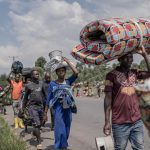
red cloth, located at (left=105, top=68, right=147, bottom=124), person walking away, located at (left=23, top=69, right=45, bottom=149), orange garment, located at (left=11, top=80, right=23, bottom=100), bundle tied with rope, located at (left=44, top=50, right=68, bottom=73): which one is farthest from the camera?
orange garment, located at (left=11, top=80, right=23, bottom=100)

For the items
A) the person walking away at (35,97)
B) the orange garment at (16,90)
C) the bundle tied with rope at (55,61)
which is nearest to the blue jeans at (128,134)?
the bundle tied with rope at (55,61)

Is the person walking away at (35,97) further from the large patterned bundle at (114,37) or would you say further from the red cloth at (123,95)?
the large patterned bundle at (114,37)

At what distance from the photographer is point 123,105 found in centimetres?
550

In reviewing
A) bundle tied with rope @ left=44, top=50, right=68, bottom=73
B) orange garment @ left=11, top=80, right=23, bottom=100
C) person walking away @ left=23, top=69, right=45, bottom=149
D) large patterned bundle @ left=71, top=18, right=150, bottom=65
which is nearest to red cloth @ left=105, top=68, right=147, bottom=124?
large patterned bundle @ left=71, top=18, right=150, bottom=65

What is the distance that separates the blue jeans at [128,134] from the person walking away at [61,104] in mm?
2439

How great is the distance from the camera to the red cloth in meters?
5.49

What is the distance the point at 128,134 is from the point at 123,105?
1.26 feet

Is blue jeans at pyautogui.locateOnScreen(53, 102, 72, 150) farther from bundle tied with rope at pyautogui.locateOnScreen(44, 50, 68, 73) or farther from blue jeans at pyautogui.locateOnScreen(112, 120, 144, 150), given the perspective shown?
blue jeans at pyautogui.locateOnScreen(112, 120, 144, 150)

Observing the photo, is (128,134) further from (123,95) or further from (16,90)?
(16,90)

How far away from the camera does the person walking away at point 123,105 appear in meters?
5.50

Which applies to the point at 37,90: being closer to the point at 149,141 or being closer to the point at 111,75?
the point at 149,141

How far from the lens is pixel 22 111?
11508 mm

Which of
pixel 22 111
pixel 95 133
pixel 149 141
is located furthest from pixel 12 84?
pixel 149 141

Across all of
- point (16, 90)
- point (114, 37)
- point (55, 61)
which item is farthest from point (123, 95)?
point (16, 90)
